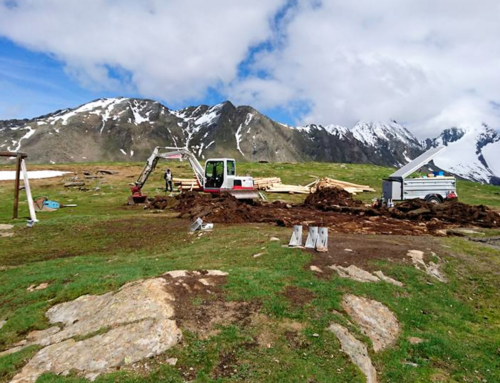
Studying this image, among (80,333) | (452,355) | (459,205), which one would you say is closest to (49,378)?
(80,333)

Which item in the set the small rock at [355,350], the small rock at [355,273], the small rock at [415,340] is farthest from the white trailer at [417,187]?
the small rock at [355,350]

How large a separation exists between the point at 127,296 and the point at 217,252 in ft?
21.0

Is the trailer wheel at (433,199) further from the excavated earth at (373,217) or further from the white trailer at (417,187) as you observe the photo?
the excavated earth at (373,217)

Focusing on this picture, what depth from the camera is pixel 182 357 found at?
320 inches

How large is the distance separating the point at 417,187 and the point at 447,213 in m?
4.35

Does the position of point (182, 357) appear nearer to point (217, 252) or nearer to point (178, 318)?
Result: point (178, 318)

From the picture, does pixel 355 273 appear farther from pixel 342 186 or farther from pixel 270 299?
pixel 342 186

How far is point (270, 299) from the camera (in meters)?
10.7

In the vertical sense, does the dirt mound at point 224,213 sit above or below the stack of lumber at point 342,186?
below

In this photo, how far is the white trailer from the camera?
A: 30.0m

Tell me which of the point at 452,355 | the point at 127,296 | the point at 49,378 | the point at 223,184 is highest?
the point at 223,184

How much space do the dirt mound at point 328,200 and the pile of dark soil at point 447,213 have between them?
16.9ft

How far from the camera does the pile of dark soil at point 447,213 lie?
25.2 m

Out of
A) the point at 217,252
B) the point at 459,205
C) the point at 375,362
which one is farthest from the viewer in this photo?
the point at 459,205
